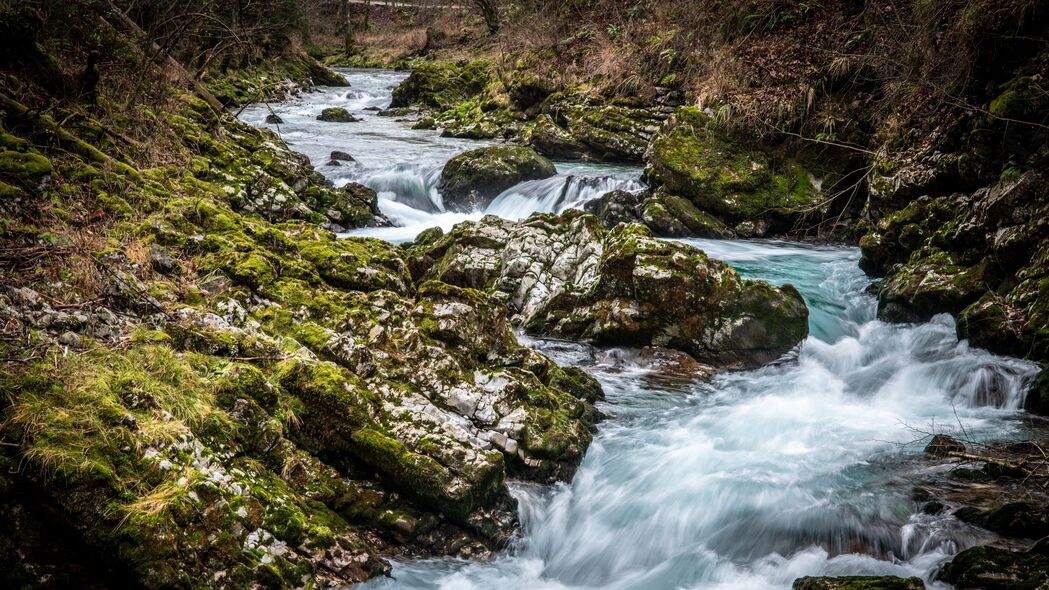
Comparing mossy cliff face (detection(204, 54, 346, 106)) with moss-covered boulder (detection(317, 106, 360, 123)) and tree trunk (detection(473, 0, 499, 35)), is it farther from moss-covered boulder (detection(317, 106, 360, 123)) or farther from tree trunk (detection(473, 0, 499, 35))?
tree trunk (detection(473, 0, 499, 35))

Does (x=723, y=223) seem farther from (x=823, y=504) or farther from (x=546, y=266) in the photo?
(x=823, y=504)

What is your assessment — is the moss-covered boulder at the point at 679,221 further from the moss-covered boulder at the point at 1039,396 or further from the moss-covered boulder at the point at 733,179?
the moss-covered boulder at the point at 1039,396

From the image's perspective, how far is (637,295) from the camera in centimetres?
833

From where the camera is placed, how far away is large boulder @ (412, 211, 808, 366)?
8.20 m

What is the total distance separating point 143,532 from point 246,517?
548mm

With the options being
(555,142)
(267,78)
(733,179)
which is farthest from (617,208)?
(267,78)

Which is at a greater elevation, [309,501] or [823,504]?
[309,501]

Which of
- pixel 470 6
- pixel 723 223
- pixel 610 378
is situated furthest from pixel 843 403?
pixel 470 6

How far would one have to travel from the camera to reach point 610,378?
7676 mm

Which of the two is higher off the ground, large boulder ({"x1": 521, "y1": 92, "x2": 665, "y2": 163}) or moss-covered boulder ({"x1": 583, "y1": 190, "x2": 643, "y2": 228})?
large boulder ({"x1": 521, "y1": 92, "x2": 665, "y2": 163})

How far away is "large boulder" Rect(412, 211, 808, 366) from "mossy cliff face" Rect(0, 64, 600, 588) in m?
1.66

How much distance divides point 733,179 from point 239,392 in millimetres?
10771

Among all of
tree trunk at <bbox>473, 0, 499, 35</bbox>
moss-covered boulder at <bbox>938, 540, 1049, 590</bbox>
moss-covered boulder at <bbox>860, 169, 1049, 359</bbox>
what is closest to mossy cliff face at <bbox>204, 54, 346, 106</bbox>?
tree trunk at <bbox>473, 0, 499, 35</bbox>

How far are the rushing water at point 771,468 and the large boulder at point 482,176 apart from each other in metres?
6.71
